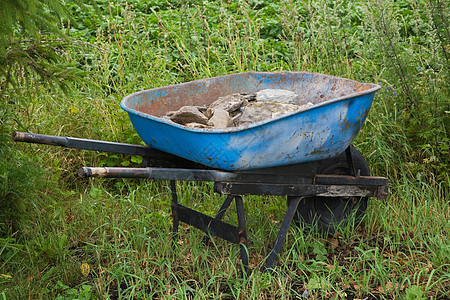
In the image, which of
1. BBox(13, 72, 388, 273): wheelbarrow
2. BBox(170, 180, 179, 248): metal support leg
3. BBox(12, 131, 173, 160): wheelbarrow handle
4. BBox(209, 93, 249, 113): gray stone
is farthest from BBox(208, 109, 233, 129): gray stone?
BBox(170, 180, 179, 248): metal support leg

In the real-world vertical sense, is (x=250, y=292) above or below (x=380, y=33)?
below

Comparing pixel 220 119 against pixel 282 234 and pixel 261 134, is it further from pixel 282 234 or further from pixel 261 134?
pixel 282 234

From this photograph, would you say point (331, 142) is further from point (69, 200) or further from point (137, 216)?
point (69, 200)

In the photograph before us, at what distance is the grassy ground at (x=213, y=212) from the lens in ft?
10.3

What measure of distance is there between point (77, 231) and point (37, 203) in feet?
1.13

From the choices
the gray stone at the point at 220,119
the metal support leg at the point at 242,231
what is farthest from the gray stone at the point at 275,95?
the metal support leg at the point at 242,231

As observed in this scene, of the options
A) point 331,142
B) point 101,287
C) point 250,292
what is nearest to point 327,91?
point 331,142

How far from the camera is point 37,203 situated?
146 inches

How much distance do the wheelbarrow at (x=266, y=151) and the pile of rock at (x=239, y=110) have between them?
0.20m

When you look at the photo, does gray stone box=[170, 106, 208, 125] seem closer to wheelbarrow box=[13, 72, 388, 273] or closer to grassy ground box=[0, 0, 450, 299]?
wheelbarrow box=[13, 72, 388, 273]

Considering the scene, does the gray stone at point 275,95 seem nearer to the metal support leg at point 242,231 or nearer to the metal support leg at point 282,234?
the metal support leg at point 282,234

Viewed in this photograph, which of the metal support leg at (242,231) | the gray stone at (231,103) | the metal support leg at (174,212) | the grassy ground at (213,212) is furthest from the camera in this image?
the metal support leg at (174,212)

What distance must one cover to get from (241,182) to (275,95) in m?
0.86

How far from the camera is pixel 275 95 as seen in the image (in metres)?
3.60
